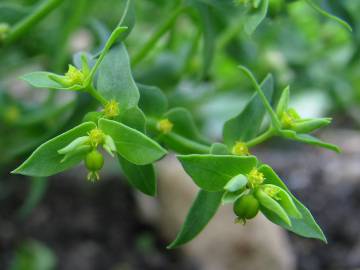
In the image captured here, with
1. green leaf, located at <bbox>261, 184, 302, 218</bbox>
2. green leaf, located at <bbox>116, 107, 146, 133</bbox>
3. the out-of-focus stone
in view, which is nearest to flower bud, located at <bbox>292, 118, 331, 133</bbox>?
green leaf, located at <bbox>261, 184, 302, 218</bbox>

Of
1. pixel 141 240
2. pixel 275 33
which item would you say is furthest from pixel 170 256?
pixel 275 33

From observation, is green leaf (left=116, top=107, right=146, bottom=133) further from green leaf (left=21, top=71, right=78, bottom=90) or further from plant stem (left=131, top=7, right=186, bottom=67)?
plant stem (left=131, top=7, right=186, bottom=67)

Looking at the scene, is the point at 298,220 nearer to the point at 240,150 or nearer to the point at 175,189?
the point at 240,150

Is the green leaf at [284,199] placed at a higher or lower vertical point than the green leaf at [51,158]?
lower

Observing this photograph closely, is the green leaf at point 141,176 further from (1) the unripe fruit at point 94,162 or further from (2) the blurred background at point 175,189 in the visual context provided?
(2) the blurred background at point 175,189

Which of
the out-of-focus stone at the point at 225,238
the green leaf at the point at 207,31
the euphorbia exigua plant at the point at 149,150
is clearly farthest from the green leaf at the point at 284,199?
the out-of-focus stone at the point at 225,238

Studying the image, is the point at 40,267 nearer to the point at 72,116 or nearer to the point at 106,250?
the point at 106,250
